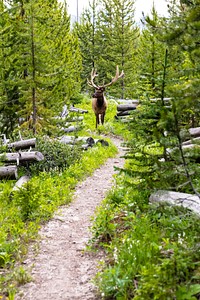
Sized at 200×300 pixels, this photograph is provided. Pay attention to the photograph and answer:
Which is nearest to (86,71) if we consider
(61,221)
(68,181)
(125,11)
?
(125,11)

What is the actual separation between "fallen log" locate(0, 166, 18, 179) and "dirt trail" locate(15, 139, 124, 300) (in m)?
2.11

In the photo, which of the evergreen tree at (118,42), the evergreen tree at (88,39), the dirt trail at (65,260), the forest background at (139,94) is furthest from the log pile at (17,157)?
the evergreen tree at (88,39)

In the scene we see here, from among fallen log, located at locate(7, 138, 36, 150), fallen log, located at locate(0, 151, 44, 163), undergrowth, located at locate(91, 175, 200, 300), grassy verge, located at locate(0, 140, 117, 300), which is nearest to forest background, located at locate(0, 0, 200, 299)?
undergrowth, located at locate(91, 175, 200, 300)

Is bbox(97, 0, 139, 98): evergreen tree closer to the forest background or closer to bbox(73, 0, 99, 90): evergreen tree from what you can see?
the forest background

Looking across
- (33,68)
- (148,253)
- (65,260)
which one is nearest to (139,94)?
(33,68)

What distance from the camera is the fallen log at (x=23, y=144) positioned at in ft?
36.5

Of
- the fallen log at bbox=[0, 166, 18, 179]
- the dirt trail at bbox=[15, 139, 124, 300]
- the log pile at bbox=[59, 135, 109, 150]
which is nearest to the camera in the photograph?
the dirt trail at bbox=[15, 139, 124, 300]

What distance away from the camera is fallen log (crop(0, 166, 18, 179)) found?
10.0m

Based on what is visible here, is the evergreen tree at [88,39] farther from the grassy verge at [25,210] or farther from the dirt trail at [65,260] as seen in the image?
the dirt trail at [65,260]

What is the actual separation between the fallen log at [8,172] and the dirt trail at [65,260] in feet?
6.92

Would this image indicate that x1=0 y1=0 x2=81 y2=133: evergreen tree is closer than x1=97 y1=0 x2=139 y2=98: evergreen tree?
Yes

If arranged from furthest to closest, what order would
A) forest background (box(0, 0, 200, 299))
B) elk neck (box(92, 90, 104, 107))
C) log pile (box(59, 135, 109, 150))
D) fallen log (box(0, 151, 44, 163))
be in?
elk neck (box(92, 90, 104, 107)) → log pile (box(59, 135, 109, 150)) → fallen log (box(0, 151, 44, 163)) → forest background (box(0, 0, 200, 299))

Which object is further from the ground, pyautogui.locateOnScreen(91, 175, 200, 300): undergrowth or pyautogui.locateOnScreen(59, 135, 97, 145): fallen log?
pyautogui.locateOnScreen(59, 135, 97, 145): fallen log

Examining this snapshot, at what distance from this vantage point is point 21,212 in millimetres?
7480
